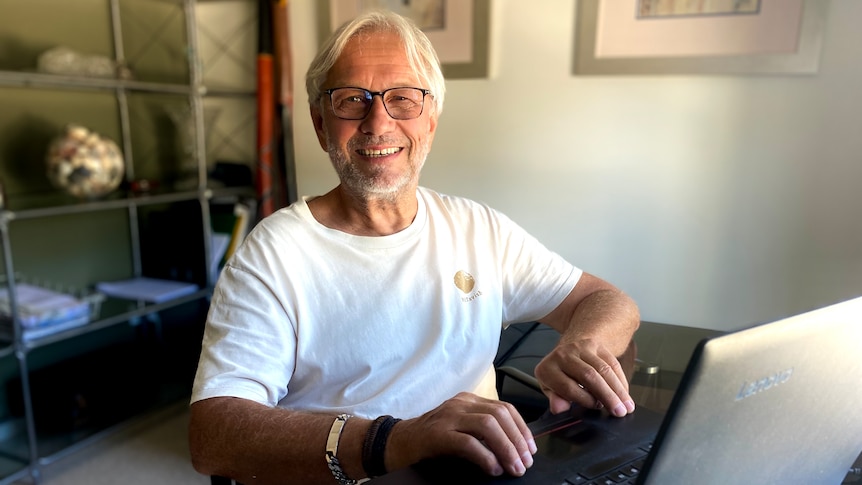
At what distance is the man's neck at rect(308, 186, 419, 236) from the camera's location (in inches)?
46.6

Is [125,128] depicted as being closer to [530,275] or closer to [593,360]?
[530,275]

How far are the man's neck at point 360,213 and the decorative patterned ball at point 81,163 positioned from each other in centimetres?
137

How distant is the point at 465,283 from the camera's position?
1.22 metres

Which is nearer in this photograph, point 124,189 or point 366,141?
point 366,141

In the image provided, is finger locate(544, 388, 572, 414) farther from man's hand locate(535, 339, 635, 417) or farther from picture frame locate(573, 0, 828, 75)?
picture frame locate(573, 0, 828, 75)

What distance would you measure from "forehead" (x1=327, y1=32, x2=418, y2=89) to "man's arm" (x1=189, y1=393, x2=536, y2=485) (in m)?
0.64

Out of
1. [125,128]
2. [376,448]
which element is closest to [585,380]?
[376,448]

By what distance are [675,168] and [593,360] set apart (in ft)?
3.72

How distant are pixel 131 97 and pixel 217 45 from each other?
44 centimetres

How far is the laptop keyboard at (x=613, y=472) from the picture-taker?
2.28ft

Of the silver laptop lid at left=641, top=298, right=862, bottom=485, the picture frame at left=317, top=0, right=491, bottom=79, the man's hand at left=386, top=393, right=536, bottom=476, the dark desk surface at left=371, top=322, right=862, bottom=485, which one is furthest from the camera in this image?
the picture frame at left=317, top=0, right=491, bottom=79

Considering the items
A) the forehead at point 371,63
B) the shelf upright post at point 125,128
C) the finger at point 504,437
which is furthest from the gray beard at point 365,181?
the shelf upright post at point 125,128

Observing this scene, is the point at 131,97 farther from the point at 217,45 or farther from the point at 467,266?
the point at 467,266

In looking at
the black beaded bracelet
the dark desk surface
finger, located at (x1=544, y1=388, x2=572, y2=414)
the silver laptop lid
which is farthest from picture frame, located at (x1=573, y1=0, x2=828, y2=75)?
the black beaded bracelet
